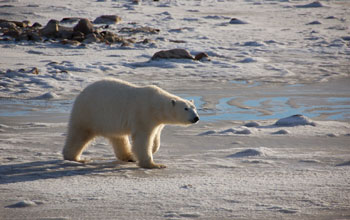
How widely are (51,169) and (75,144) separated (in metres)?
0.50

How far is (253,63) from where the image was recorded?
13.8 metres

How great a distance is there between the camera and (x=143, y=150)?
5359 mm

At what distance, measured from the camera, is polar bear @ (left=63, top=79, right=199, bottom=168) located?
541 cm

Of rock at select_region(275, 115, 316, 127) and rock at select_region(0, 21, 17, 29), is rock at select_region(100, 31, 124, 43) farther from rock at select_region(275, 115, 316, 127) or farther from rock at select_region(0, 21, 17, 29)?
rock at select_region(275, 115, 316, 127)

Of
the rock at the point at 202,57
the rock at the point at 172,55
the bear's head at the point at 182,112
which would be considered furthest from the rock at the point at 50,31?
the bear's head at the point at 182,112

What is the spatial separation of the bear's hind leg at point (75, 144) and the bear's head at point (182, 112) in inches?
37.8

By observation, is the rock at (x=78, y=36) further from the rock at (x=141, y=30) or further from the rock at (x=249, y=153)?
the rock at (x=249, y=153)

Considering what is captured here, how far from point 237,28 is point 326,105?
1227cm

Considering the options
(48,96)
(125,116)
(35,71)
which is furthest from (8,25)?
(125,116)

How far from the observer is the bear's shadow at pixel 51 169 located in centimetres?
484

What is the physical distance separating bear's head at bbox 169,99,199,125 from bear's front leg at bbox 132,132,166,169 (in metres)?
0.35

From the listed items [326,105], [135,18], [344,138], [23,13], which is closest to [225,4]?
[135,18]

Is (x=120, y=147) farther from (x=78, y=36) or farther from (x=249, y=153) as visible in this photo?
(x=78, y=36)

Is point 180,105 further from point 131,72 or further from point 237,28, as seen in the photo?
point 237,28
